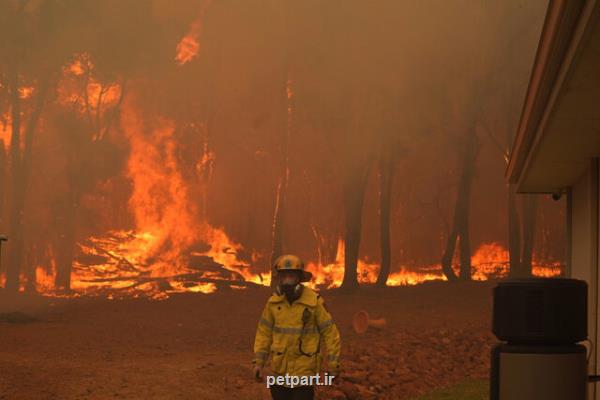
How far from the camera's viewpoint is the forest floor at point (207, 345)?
1538 centimetres

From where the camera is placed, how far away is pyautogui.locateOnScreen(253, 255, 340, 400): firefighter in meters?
6.94

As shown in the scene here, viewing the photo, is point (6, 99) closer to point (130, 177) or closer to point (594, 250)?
point (130, 177)

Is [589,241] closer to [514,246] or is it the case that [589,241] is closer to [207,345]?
[207,345]

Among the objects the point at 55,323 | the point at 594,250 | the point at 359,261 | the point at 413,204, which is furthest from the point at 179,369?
the point at 413,204

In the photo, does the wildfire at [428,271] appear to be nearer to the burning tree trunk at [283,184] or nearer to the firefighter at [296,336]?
the burning tree trunk at [283,184]

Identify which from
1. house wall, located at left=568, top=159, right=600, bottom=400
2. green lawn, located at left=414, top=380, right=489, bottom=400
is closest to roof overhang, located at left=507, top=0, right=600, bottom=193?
house wall, located at left=568, top=159, right=600, bottom=400

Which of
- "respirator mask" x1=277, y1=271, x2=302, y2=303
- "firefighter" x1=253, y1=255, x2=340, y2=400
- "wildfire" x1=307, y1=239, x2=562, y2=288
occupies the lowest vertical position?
"firefighter" x1=253, y1=255, x2=340, y2=400

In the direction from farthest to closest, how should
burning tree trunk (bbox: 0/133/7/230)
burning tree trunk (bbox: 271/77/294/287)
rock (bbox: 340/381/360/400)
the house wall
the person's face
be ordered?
burning tree trunk (bbox: 0/133/7/230) < burning tree trunk (bbox: 271/77/294/287) < rock (bbox: 340/381/360/400) < the house wall < the person's face

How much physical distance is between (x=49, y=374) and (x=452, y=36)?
2174 centimetres

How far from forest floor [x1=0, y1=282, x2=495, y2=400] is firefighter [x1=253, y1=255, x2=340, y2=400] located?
22.0 feet

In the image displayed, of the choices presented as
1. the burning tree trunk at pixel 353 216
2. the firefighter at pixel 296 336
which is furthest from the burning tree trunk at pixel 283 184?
the firefighter at pixel 296 336

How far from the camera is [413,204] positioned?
106ft

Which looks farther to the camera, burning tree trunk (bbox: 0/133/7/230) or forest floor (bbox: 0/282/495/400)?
burning tree trunk (bbox: 0/133/7/230)

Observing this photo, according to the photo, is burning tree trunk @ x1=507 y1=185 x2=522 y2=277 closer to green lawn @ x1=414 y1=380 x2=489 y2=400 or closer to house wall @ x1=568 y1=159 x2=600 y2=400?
green lawn @ x1=414 y1=380 x2=489 y2=400
